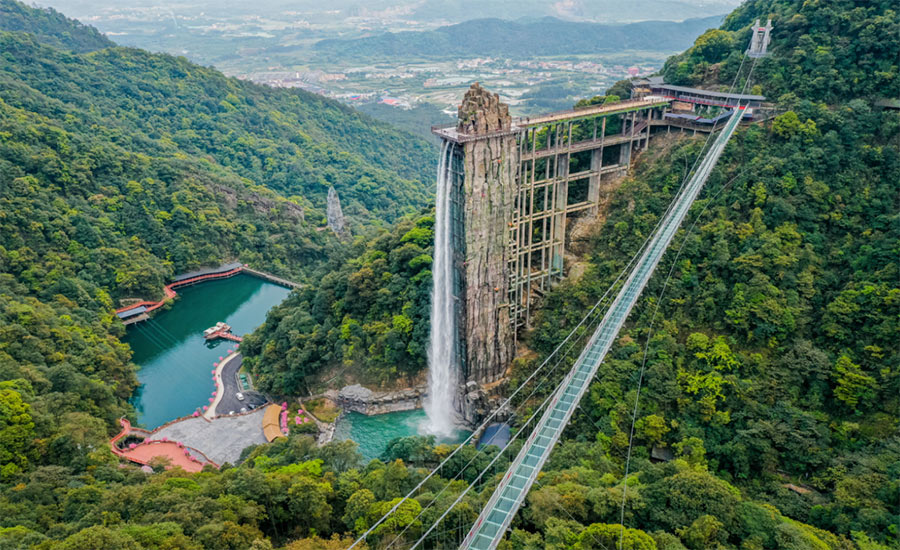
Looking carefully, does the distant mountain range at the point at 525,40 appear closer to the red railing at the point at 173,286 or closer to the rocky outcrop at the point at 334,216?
the rocky outcrop at the point at 334,216

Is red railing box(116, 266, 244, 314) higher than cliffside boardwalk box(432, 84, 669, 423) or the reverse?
the reverse

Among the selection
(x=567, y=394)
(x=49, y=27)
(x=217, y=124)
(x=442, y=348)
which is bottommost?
(x=442, y=348)

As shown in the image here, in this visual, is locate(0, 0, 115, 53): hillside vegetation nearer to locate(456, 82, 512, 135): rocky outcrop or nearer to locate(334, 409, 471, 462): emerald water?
locate(334, 409, 471, 462): emerald water

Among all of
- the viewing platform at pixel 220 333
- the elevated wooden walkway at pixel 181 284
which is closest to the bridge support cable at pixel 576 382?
the viewing platform at pixel 220 333

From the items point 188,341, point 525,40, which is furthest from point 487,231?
point 525,40

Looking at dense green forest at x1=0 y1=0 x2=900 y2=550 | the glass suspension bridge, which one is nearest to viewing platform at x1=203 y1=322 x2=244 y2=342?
dense green forest at x1=0 y1=0 x2=900 y2=550

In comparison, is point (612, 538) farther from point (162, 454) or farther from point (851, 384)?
point (162, 454)
